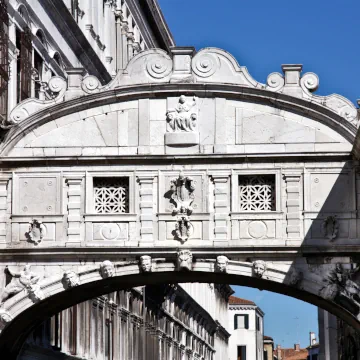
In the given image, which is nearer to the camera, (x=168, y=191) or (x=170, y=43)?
(x=168, y=191)

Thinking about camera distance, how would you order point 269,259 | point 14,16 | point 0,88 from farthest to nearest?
point 14,16, point 0,88, point 269,259

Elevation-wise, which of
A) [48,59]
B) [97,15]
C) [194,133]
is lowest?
[194,133]

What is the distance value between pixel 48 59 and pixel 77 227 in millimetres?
12572

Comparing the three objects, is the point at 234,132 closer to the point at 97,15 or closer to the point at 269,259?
the point at 269,259

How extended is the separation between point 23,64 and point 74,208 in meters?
8.56

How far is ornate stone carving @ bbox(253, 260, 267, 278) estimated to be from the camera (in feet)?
96.7

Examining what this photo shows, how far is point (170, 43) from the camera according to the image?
234 feet

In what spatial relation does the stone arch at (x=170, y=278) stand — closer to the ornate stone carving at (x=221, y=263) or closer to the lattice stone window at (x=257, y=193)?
the ornate stone carving at (x=221, y=263)

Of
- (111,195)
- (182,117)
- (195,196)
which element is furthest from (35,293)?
(182,117)

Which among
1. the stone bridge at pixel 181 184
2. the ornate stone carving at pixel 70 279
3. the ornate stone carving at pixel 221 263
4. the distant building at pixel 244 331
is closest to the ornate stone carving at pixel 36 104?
→ the stone bridge at pixel 181 184

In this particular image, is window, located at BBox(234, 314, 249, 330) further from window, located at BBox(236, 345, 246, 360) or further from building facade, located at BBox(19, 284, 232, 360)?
building facade, located at BBox(19, 284, 232, 360)

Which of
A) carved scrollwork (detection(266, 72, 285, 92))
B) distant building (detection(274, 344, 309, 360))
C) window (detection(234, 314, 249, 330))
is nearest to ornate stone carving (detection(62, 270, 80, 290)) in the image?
carved scrollwork (detection(266, 72, 285, 92))

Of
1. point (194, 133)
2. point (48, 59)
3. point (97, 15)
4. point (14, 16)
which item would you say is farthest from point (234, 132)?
point (97, 15)

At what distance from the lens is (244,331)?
5039 inches
